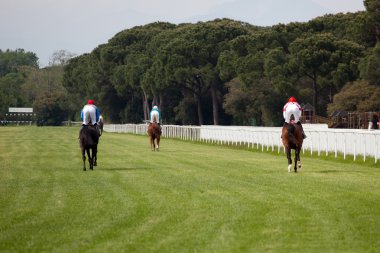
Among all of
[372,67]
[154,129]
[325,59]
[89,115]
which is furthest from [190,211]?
[325,59]

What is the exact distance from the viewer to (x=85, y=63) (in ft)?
433

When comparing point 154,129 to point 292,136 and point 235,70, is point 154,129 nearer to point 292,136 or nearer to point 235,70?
point 292,136

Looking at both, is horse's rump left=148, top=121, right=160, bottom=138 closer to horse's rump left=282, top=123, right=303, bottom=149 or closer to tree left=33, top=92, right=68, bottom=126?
horse's rump left=282, top=123, right=303, bottom=149

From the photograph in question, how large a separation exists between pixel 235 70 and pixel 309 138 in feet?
159

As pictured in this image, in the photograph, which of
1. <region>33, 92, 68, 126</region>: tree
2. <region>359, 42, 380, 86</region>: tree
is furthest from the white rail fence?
<region>33, 92, 68, 126</region>: tree

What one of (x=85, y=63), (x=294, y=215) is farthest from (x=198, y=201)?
(x=85, y=63)

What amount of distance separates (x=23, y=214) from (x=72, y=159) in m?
18.2

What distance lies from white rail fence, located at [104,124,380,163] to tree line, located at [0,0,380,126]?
12.0 metres

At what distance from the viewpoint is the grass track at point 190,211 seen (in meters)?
10.8

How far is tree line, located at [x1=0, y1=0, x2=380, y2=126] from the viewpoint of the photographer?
235 feet

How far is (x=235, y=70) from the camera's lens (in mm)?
86500

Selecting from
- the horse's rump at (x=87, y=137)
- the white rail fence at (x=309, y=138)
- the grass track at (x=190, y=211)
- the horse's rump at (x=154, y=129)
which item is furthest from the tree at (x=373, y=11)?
the horse's rump at (x=87, y=137)

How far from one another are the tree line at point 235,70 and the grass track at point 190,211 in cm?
4102

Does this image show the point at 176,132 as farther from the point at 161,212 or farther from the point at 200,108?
the point at 161,212
